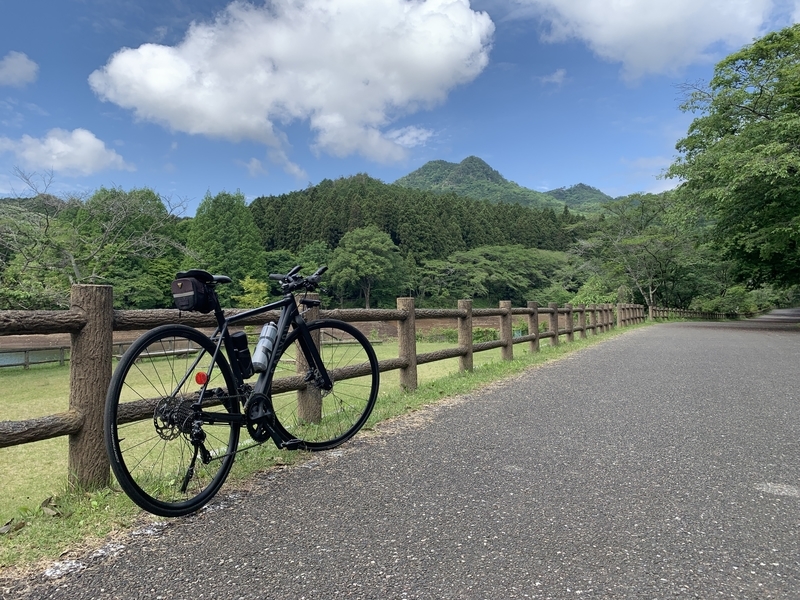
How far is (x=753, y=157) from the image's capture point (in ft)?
47.9

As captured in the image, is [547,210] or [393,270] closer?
[393,270]

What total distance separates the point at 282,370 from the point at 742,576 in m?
2.43

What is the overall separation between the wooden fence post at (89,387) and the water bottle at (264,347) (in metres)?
0.69

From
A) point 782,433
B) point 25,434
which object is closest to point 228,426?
point 25,434

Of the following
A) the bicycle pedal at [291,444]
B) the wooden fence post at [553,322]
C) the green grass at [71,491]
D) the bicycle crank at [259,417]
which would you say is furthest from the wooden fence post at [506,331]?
the bicycle crank at [259,417]

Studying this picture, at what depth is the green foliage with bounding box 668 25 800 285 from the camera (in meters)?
15.0

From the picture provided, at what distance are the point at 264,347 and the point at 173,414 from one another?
638 millimetres

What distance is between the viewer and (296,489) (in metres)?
2.46

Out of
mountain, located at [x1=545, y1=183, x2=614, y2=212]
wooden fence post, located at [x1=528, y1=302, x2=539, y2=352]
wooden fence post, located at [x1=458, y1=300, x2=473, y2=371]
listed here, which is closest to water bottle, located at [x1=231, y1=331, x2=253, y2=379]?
wooden fence post, located at [x1=458, y1=300, x2=473, y2=371]

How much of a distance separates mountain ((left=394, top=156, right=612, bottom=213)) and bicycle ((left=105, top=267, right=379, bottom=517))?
99.9 meters

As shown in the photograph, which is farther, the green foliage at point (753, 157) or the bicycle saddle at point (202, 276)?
the green foliage at point (753, 157)

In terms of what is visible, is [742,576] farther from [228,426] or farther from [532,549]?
[228,426]

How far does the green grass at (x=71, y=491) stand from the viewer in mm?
1924

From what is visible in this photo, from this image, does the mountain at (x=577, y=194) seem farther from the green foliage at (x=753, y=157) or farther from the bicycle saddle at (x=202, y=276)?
the bicycle saddle at (x=202, y=276)
